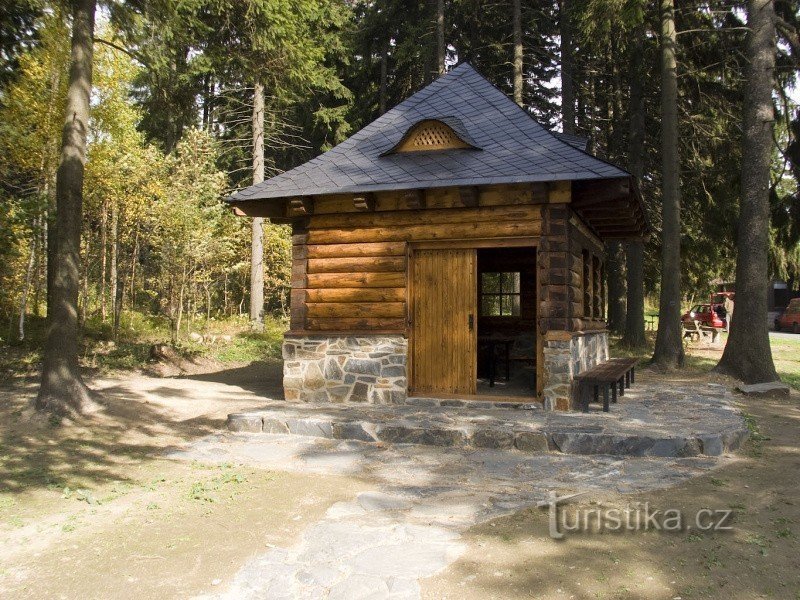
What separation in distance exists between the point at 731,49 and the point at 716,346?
9566 mm

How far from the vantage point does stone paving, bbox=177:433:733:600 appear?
12.0ft

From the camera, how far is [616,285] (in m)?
20.3

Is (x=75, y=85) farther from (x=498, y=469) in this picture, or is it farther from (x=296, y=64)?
(x=498, y=469)

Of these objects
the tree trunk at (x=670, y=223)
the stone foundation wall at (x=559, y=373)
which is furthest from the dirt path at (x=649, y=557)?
the tree trunk at (x=670, y=223)

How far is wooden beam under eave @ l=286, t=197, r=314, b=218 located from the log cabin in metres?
0.02

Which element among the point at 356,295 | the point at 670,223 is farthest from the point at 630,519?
the point at 670,223

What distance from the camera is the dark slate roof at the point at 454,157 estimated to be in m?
7.90

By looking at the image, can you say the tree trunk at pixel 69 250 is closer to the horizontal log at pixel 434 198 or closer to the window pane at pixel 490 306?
the horizontal log at pixel 434 198

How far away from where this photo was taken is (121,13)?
9719 mm

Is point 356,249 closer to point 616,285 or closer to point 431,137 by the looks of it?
point 431,137

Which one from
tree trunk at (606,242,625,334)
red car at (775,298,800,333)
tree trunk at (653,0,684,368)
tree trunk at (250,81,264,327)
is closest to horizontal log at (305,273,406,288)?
tree trunk at (653,0,684,368)

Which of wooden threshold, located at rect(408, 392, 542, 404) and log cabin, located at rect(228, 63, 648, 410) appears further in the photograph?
wooden threshold, located at rect(408, 392, 542, 404)

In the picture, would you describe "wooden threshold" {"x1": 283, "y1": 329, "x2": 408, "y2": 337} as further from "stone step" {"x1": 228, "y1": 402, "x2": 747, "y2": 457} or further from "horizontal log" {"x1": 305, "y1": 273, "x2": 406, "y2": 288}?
"stone step" {"x1": 228, "y1": 402, "x2": 747, "y2": 457}

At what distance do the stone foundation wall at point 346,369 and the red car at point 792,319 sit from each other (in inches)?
1197
